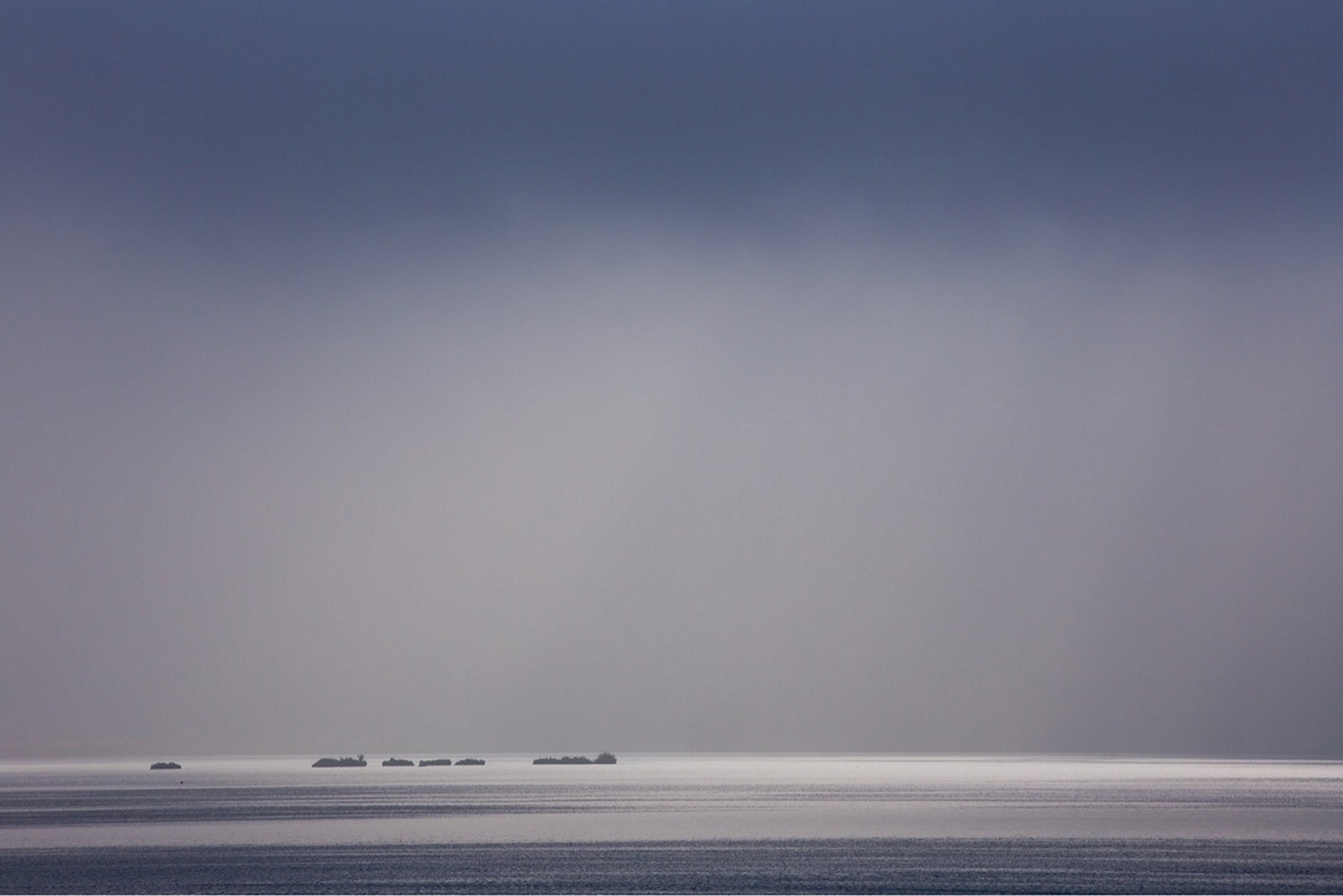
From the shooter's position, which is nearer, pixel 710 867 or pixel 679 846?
pixel 710 867

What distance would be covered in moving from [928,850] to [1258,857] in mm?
16837

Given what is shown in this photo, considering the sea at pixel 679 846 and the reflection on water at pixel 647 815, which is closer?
the sea at pixel 679 846

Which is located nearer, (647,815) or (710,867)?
(710,867)

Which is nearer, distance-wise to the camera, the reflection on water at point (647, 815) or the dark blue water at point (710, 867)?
the dark blue water at point (710, 867)

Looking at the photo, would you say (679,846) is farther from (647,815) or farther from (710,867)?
(647,815)

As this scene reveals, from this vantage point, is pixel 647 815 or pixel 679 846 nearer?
pixel 679 846

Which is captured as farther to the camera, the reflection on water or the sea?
the reflection on water

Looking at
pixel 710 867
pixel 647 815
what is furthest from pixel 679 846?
pixel 647 815

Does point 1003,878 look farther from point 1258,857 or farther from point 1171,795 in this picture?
point 1171,795

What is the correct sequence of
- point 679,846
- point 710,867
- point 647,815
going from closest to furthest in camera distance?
point 710,867 → point 679,846 → point 647,815

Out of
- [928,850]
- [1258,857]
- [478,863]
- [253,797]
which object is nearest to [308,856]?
[478,863]

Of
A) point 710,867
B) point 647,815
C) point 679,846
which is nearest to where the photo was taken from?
point 710,867

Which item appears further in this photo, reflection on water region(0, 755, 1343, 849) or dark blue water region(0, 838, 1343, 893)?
reflection on water region(0, 755, 1343, 849)

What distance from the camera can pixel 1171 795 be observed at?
160500 mm
